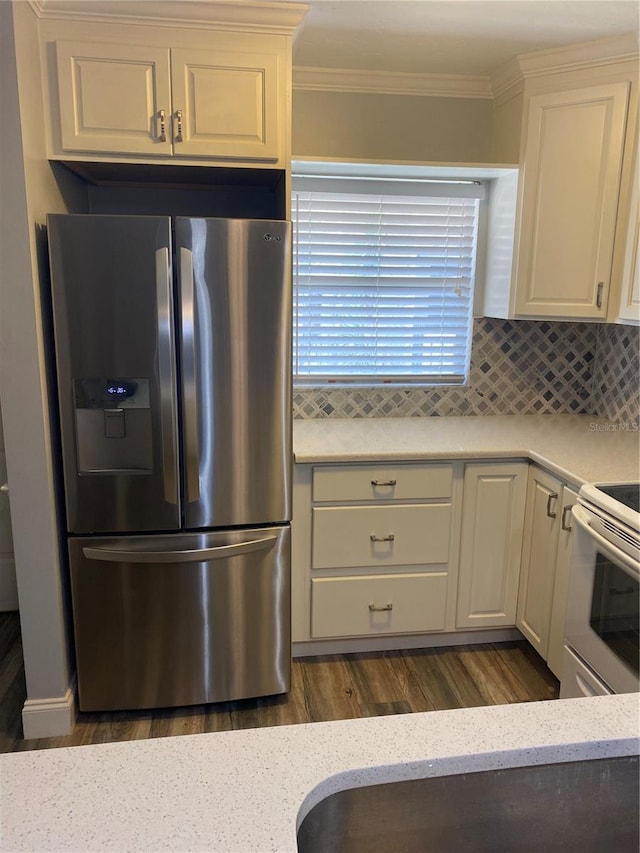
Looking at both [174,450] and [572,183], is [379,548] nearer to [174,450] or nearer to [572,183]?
[174,450]

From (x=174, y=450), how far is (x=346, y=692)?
1.16 meters

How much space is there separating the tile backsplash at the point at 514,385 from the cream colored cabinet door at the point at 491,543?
0.62 meters

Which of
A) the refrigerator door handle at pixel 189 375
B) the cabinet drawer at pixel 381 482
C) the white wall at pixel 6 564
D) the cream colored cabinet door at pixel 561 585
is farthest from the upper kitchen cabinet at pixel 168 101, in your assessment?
the white wall at pixel 6 564

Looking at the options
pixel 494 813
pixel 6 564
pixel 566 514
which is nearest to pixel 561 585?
pixel 566 514

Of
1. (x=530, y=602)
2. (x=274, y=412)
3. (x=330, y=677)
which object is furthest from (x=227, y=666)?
(x=530, y=602)

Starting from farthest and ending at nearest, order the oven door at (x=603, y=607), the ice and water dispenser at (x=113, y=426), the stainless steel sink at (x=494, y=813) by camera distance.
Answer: the ice and water dispenser at (x=113, y=426)
the oven door at (x=603, y=607)
the stainless steel sink at (x=494, y=813)

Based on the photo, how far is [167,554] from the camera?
2117 millimetres

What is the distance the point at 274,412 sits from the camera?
83.1 inches

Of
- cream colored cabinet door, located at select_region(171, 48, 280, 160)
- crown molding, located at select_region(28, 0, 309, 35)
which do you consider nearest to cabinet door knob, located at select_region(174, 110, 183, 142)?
cream colored cabinet door, located at select_region(171, 48, 280, 160)

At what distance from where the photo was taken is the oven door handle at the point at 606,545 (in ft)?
5.87

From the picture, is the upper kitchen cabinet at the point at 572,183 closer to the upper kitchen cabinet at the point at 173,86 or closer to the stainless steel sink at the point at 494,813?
the upper kitchen cabinet at the point at 173,86

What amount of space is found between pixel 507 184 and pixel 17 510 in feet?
7.49

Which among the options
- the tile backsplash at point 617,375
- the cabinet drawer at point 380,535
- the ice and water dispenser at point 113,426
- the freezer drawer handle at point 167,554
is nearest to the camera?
the ice and water dispenser at point 113,426

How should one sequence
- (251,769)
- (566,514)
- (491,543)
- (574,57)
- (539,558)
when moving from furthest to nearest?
1. (491,543)
2. (539,558)
3. (574,57)
4. (566,514)
5. (251,769)
